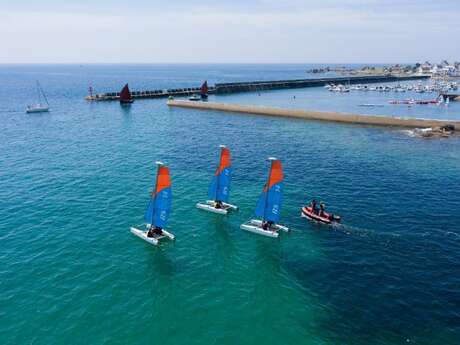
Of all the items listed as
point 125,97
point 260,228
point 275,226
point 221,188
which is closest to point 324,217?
point 275,226

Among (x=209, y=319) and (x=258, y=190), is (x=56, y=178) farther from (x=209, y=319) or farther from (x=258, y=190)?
(x=209, y=319)

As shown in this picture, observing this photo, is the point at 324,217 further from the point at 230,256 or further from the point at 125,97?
the point at 125,97

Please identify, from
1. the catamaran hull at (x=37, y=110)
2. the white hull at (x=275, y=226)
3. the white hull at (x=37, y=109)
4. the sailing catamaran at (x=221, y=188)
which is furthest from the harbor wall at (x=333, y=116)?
the white hull at (x=275, y=226)

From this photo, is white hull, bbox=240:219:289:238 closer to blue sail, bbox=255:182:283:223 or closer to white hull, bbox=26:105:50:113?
blue sail, bbox=255:182:283:223

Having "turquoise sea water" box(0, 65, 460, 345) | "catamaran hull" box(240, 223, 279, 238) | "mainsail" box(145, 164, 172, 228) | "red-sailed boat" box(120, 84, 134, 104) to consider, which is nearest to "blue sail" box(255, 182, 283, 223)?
"catamaran hull" box(240, 223, 279, 238)

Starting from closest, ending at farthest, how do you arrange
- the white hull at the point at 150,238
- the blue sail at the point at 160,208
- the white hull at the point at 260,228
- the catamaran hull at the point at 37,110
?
the blue sail at the point at 160,208, the white hull at the point at 150,238, the white hull at the point at 260,228, the catamaran hull at the point at 37,110

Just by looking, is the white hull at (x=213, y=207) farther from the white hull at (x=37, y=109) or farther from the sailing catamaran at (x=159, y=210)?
the white hull at (x=37, y=109)
